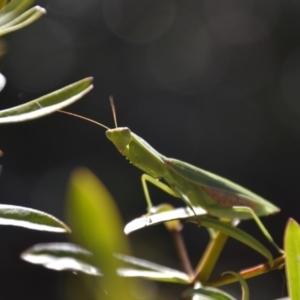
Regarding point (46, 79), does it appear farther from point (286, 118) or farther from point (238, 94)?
point (286, 118)

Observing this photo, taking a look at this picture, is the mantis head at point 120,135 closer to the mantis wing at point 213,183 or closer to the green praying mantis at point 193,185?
the green praying mantis at point 193,185

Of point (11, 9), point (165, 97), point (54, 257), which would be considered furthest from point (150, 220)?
point (165, 97)

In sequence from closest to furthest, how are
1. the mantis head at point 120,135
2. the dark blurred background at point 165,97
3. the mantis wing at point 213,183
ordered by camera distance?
1. the mantis head at point 120,135
2. the mantis wing at point 213,183
3. the dark blurred background at point 165,97

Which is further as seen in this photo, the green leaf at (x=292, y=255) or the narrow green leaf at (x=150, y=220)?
the narrow green leaf at (x=150, y=220)

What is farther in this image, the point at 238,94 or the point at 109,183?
the point at 238,94

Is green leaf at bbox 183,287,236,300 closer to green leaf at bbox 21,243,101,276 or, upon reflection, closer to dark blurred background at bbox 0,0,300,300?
green leaf at bbox 21,243,101,276

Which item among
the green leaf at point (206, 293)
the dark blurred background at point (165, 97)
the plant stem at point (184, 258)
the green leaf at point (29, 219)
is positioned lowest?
the dark blurred background at point (165, 97)

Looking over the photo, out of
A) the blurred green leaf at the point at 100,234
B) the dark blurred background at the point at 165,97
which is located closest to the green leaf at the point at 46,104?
the blurred green leaf at the point at 100,234

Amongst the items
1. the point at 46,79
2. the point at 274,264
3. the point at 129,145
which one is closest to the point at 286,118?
the point at 46,79
